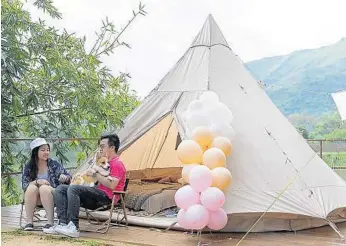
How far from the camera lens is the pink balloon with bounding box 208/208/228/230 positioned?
3723 millimetres

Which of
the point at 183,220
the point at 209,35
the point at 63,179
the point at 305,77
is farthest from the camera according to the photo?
the point at 305,77

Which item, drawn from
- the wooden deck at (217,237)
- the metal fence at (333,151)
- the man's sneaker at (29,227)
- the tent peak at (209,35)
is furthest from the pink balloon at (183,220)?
the metal fence at (333,151)

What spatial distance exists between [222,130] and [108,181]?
998mm

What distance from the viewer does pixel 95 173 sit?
4090mm

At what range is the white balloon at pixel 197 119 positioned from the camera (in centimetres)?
408

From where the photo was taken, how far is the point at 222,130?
13.3 ft

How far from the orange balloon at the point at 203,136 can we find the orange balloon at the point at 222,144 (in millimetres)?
47

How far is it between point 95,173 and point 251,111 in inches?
60.0

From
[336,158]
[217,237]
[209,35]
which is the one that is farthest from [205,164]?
[336,158]

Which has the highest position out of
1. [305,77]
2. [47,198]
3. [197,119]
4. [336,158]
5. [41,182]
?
[305,77]

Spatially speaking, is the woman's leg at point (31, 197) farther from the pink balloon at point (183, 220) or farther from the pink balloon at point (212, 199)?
the pink balloon at point (212, 199)

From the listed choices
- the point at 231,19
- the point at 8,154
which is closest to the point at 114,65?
the point at 8,154

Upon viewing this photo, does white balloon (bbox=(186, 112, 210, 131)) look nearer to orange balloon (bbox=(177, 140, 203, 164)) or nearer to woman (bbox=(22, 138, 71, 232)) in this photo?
orange balloon (bbox=(177, 140, 203, 164))

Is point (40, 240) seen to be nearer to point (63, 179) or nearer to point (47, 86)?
point (63, 179)
